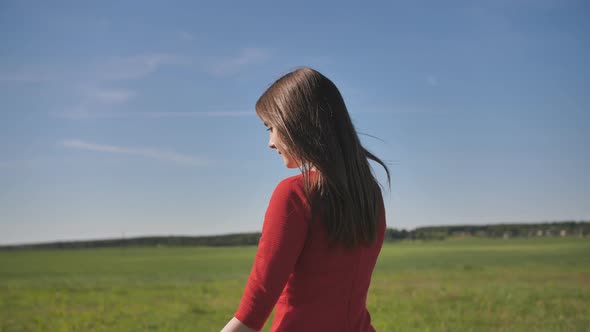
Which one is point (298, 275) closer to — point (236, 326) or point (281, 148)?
point (236, 326)

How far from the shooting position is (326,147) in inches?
73.9

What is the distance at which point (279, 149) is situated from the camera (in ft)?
6.47

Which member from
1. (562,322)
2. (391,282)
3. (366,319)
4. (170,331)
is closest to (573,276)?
(391,282)

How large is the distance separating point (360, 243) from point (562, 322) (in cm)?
1054

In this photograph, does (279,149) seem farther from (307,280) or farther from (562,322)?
(562,322)

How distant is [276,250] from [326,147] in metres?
0.38

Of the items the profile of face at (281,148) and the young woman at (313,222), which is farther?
the profile of face at (281,148)

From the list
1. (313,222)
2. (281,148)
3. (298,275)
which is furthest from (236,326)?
(281,148)

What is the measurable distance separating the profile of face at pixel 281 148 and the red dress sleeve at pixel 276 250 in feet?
0.53

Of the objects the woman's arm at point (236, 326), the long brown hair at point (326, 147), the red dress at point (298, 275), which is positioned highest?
the long brown hair at point (326, 147)

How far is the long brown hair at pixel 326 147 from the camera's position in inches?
71.6

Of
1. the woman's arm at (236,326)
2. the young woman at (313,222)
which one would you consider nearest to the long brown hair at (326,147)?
the young woman at (313,222)

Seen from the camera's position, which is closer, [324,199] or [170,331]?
[324,199]

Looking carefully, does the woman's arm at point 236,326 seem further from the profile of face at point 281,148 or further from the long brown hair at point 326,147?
the profile of face at point 281,148
